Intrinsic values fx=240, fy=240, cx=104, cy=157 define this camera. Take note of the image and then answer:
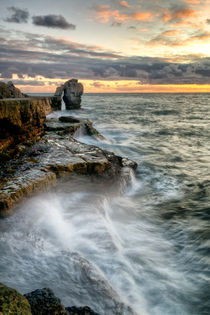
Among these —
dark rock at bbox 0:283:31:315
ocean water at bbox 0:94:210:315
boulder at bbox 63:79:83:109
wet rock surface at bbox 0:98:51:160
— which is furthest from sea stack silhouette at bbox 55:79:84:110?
dark rock at bbox 0:283:31:315

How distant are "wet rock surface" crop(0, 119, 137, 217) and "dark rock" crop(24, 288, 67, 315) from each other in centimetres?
199

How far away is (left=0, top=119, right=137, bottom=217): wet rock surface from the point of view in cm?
436

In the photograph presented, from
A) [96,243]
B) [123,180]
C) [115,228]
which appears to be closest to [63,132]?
[123,180]

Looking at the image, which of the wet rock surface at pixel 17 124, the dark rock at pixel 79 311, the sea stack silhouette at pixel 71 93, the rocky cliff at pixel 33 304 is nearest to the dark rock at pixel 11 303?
the rocky cliff at pixel 33 304

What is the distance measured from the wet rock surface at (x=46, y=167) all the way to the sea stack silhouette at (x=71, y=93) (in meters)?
37.4

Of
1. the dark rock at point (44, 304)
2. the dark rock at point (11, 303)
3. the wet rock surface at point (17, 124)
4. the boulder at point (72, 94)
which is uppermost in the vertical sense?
the boulder at point (72, 94)

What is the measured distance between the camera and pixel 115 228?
17.1 feet

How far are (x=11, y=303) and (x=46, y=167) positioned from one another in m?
3.67

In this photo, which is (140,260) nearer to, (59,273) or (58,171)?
(59,273)

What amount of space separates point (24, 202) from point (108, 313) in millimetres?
2404

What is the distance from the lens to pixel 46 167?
5.35 meters

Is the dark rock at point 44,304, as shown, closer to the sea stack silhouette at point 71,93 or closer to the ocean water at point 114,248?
the ocean water at point 114,248

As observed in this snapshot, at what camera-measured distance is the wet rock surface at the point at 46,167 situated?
4.36 metres

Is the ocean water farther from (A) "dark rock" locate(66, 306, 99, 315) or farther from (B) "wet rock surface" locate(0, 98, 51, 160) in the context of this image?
(B) "wet rock surface" locate(0, 98, 51, 160)
